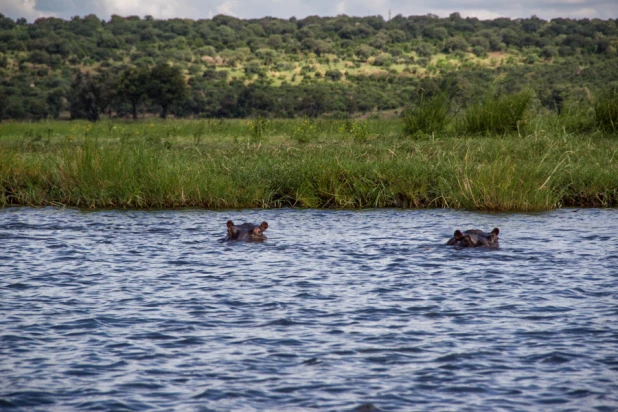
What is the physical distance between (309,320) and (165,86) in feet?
130

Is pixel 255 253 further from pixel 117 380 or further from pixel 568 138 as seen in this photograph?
pixel 568 138

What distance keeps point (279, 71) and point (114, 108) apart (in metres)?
20.7

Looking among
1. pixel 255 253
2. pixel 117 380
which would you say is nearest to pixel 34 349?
pixel 117 380

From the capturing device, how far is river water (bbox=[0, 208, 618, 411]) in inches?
218

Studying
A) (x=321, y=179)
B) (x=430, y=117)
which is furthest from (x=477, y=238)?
(x=430, y=117)

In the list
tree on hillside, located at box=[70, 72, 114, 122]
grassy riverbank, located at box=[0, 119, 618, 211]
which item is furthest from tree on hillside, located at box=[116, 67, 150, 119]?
grassy riverbank, located at box=[0, 119, 618, 211]

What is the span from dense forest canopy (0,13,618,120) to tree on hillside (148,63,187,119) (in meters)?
0.07

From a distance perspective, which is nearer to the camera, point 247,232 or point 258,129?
point 247,232

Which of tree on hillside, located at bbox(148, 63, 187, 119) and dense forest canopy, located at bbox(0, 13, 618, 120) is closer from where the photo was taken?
tree on hillside, located at bbox(148, 63, 187, 119)

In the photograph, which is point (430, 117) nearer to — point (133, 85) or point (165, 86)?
point (165, 86)

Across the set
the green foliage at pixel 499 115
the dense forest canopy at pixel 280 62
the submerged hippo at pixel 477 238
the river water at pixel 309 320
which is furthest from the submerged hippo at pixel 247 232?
the dense forest canopy at pixel 280 62

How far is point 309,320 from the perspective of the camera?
23.7 ft

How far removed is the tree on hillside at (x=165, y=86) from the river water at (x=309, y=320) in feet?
112

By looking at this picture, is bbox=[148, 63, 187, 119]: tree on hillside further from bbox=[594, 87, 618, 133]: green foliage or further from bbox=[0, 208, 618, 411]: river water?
bbox=[0, 208, 618, 411]: river water
